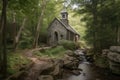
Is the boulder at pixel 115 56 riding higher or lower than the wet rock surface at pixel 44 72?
higher

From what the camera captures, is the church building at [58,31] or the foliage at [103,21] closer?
the foliage at [103,21]

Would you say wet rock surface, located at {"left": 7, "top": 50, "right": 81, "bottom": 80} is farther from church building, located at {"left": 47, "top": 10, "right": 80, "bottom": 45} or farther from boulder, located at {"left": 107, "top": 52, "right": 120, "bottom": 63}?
church building, located at {"left": 47, "top": 10, "right": 80, "bottom": 45}

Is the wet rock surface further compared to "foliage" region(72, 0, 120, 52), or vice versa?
"foliage" region(72, 0, 120, 52)

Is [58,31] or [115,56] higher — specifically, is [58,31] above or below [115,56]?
above

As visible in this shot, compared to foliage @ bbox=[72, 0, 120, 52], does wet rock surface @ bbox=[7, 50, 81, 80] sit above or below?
below

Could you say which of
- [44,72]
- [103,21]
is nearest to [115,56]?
[44,72]

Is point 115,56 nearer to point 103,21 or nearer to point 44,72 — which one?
point 44,72

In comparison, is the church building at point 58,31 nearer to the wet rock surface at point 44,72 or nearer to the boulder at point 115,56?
the wet rock surface at point 44,72

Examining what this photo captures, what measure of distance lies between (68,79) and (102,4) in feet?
39.9

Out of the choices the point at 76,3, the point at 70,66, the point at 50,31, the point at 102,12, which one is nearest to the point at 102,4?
the point at 102,12

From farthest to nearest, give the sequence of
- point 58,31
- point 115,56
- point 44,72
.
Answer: point 58,31, point 115,56, point 44,72

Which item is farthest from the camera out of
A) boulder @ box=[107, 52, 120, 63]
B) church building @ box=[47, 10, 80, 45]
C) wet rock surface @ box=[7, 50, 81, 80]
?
church building @ box=[47, 10, 80, 45]

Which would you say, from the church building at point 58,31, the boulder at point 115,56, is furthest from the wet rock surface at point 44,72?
the church building at point 58,31

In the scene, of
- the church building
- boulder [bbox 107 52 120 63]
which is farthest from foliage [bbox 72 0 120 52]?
the church building
